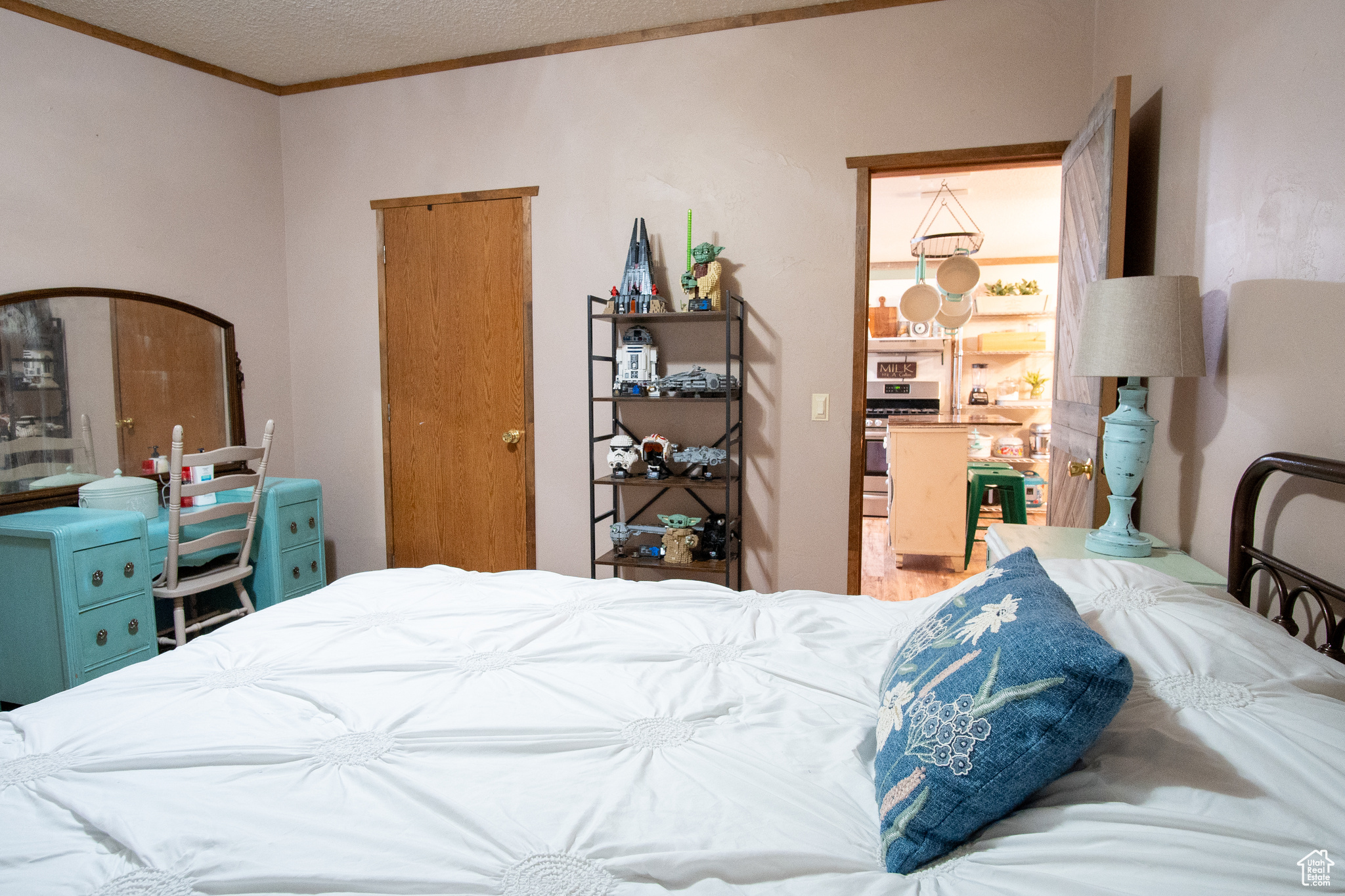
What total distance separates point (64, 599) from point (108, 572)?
0.15 metres

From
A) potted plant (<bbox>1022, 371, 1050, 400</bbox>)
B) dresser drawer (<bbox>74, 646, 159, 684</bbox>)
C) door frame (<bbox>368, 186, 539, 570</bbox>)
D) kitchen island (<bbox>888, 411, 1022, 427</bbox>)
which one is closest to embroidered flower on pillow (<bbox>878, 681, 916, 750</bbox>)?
dresser drawer (<bbox>74, 646, 159, 684</bbox>)

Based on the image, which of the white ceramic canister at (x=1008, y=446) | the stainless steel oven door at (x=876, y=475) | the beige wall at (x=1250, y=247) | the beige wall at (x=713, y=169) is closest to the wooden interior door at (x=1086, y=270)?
the beige wall at (x=1250, y=247)

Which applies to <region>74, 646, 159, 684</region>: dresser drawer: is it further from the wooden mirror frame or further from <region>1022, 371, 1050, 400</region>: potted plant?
<region>1022, 371, 1050, 400</region>: potted plant

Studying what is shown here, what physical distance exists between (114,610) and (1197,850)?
306 cm

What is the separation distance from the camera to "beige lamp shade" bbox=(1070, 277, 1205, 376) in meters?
1.60

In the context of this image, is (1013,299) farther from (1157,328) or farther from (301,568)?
(301,568)

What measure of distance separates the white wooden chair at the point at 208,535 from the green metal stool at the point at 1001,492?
3.94 metres

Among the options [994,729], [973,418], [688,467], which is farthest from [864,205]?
[973,418]

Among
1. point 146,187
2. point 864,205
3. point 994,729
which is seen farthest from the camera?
point 146,187

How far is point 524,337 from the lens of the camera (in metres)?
3.36

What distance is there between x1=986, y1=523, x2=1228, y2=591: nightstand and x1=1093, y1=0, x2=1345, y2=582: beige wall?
0.05m

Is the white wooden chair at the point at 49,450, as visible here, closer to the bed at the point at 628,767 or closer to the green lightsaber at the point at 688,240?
the bed at the point at 628,767

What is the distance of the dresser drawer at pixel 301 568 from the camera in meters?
3.23

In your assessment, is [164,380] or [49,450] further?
[164,380]
